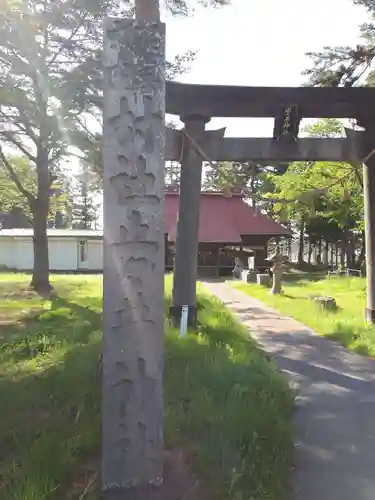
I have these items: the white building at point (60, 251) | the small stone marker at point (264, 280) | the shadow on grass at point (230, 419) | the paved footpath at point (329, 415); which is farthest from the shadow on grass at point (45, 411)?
the white building at point (60, 251)

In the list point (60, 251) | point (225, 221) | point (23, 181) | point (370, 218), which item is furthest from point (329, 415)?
point (60, 251)

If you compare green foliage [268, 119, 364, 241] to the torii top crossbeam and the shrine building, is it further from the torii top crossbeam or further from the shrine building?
the shrine building

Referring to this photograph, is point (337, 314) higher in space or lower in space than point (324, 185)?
lower

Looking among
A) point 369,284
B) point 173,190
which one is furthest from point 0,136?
point 173,190

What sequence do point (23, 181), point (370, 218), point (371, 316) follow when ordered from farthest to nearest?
point (23, 181), point (371, 316), point (370, 218)

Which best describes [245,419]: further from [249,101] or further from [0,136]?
[0,136]

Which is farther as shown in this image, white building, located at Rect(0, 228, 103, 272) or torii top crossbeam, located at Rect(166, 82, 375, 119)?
white building, located at Rect(0, 228, 103, 272)

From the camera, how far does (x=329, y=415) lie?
557 cm

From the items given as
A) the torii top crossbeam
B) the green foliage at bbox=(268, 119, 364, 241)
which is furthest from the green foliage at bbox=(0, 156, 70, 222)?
the torii top crossbeam

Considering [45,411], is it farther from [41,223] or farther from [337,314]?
[41,223]

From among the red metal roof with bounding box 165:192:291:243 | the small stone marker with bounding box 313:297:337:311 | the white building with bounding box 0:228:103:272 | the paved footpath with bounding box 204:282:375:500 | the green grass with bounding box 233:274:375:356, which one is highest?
the red metal roof with bounding box 165:192:291:243

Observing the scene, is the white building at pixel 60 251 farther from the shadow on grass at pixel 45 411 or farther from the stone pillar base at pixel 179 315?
the shadow on grass at pixel 45 411

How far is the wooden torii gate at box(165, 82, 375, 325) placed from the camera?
936 cm

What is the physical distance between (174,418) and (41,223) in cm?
1638
